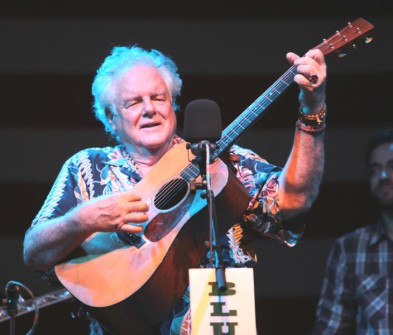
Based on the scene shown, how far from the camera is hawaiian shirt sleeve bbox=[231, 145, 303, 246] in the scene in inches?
102

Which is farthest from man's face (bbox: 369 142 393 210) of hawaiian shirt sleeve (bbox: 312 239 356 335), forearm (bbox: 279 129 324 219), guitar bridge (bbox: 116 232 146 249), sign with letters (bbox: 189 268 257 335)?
sign with letters (bbox: 189 268 257 335)

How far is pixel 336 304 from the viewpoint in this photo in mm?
3986

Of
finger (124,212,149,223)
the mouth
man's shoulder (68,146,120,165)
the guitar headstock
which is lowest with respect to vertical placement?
finger (124,212,149,223)

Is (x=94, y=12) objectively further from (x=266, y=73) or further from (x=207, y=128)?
(x=207, y=128)

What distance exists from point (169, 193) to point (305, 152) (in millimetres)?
542

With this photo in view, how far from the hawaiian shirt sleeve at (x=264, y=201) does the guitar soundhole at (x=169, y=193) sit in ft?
0.85

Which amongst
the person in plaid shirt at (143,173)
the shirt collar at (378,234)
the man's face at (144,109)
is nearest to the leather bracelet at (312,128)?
the person in plaid shirt at (143,173)

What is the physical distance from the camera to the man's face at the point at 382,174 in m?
4.09

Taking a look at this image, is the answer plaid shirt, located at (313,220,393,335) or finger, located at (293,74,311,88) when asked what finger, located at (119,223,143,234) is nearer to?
finger, located at (293,74,311,88)

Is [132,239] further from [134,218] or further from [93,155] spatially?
[93,155]

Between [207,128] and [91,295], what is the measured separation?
799mm

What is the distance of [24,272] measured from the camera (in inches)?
161

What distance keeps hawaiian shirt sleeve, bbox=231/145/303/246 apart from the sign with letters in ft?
2.34

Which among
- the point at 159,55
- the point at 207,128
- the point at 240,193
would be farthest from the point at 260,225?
the point at 159,55
